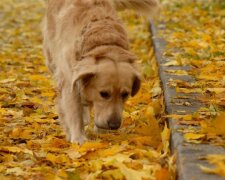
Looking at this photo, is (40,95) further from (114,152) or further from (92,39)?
(114,152)

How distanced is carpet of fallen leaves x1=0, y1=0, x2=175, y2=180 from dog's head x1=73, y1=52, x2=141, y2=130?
0.21m

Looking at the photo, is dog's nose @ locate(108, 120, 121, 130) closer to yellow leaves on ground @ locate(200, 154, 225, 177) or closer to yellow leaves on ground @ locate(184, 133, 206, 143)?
yellow leaves on ground @ locate(184, 133, 206, 143)

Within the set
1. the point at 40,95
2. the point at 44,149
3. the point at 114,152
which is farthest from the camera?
the point at 40,95

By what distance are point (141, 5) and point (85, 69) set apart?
205cm

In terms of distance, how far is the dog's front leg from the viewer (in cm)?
539

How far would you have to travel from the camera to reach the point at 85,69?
5027 mm

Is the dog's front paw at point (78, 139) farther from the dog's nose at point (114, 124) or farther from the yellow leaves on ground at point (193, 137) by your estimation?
the yellow leaves on ground at point (193, 137)

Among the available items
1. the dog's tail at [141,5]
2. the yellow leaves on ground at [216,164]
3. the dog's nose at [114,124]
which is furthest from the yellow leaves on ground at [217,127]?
the dog's tail at [141,5]

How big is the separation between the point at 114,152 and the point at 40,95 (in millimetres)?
3209

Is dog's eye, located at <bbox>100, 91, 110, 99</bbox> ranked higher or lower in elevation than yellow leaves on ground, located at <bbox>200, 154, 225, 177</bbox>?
higher

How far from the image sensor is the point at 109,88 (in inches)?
198

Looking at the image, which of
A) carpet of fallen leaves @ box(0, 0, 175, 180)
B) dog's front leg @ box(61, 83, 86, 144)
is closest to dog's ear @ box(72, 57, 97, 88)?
dog's front leg @ box(61, 83, 86, 144)

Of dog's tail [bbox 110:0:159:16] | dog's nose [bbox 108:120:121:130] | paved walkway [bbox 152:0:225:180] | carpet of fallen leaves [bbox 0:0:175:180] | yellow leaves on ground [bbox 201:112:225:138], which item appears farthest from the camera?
dog's tail [bbox 110:0:159:16]

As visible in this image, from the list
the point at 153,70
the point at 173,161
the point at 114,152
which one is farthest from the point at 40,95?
the point at 173,161
